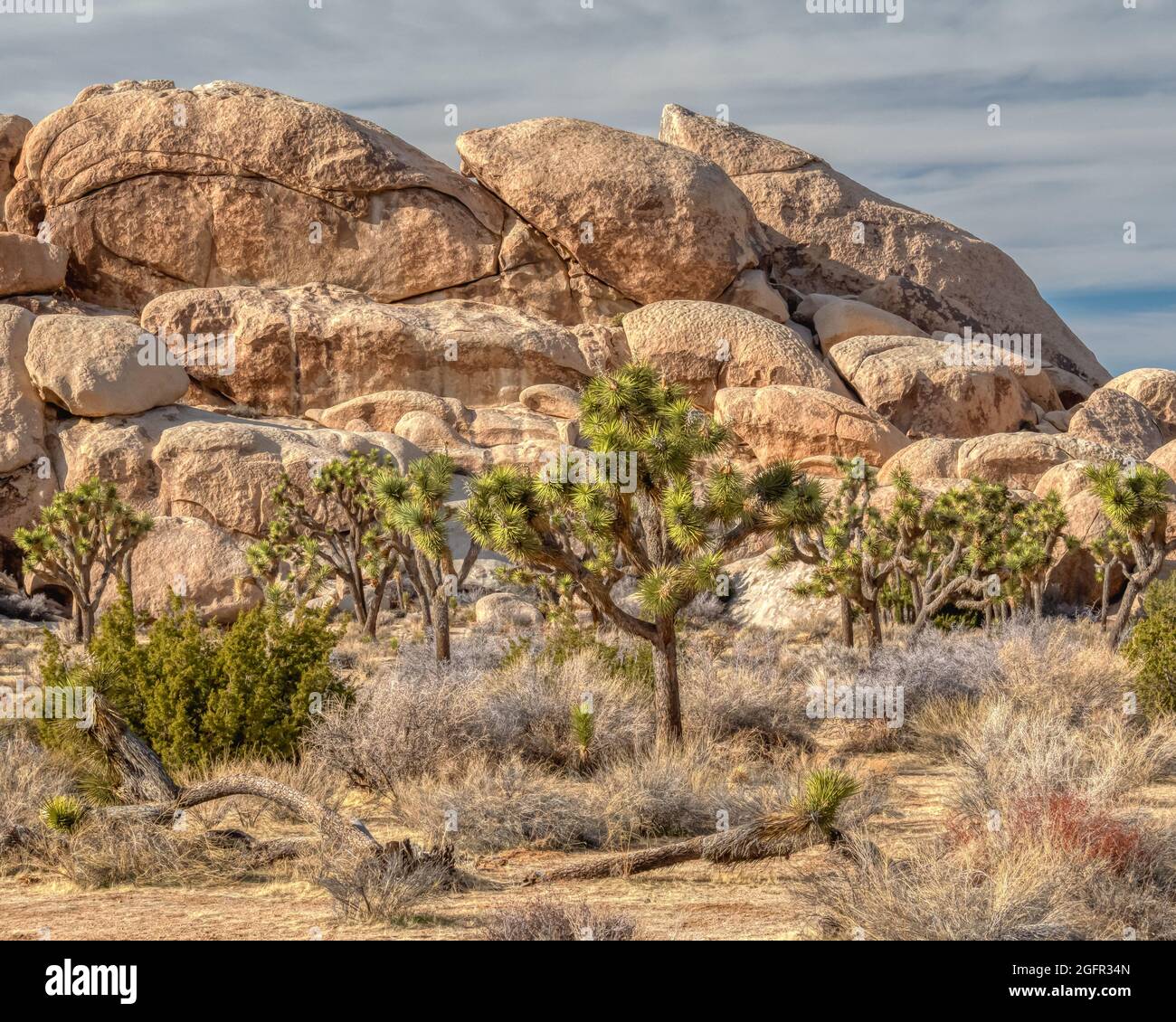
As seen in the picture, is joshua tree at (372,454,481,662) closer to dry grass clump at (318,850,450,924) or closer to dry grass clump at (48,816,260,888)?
dry grass clump at (48,816,260,888)

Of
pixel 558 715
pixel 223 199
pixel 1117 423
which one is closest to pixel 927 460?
pixel 1117 423

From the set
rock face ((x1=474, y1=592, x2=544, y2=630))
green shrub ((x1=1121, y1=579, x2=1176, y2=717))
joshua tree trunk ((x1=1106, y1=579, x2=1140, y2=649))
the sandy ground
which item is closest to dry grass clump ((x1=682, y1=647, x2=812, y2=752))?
green shrub ((x1=1121, y1=579, x2=1176, y2=717))

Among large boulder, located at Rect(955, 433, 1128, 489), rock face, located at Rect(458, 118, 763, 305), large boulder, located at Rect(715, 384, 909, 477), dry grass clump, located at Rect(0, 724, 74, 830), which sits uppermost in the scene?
rock face, located at Rect(458, 118, 763, 305)

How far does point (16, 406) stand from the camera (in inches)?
1124

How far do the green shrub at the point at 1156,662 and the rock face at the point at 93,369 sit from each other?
22524 millimetres

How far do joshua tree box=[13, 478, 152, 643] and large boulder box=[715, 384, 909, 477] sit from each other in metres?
15.4

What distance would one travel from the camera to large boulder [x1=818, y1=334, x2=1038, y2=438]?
3503 centimetres

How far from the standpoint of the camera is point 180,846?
7.77 metres

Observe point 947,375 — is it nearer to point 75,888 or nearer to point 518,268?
point 518,268

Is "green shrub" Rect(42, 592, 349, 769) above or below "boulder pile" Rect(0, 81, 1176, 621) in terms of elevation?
below

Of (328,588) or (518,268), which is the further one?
(518,268)

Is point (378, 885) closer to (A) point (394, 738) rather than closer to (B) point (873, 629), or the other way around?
(A) point (394, 738)
